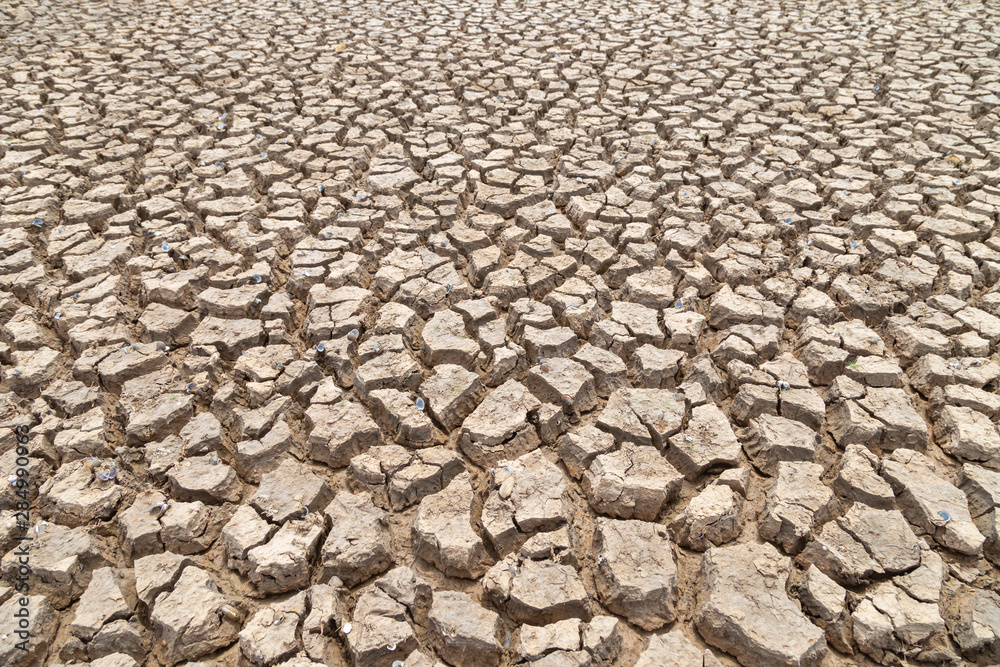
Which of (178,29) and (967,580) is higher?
(178,29)

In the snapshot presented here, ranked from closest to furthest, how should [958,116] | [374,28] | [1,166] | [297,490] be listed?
1. [297,490]
2. [1,166]
3. [958,116]
4. [374,28]

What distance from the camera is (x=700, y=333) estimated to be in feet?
9.30

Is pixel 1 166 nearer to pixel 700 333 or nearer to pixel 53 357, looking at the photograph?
pixel 53 357

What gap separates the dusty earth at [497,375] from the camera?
182 centimetres

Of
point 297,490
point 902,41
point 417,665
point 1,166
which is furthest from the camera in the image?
point 902,41

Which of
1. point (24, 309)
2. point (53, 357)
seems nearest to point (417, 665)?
point (53, 357)

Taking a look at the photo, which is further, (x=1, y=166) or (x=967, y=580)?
(x=1, y=166)

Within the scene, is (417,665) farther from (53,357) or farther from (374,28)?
(374,28)

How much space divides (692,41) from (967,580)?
5.90 meters

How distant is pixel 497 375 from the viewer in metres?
2.64

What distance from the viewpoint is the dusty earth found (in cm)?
182

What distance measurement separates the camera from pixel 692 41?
6.24 meters

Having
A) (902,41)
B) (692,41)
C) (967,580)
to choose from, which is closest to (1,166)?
(967,580)

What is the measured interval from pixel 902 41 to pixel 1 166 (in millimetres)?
8261
